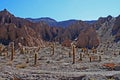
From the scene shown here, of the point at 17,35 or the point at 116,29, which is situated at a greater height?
the point at 116,29

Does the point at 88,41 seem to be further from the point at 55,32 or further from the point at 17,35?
the point at 55,32

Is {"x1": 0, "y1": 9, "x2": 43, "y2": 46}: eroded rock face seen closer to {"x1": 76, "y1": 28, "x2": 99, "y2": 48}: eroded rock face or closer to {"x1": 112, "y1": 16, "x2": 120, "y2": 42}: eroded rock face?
{"x1": 76, "y1": 28, "x2": 99, "y2": 48}: eroded rock face

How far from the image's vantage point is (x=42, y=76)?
28.2m

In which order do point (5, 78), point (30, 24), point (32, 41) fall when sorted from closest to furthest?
point (5, 78), point (32, 41), point (30, 24)

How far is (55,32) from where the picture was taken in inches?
4749

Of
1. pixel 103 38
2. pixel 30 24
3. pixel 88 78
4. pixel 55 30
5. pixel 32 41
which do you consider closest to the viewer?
pixel 88 78

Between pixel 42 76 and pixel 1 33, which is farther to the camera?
pixel 1 33

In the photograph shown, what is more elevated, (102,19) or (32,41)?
(102,19)

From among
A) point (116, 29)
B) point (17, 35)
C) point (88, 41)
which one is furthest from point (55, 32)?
point (17, 35)

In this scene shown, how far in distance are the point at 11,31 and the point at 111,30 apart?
30750 mm

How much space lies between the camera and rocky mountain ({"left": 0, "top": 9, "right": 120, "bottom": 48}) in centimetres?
8881

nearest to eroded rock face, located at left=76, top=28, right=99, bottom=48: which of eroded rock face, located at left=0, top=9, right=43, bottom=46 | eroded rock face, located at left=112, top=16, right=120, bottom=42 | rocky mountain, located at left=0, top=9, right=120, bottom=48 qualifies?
rocky mountain, located at left=0, top=9, right=120, bottom=48

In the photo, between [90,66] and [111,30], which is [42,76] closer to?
[90,66]

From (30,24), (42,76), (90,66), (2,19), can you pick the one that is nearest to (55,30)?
(30,24)
